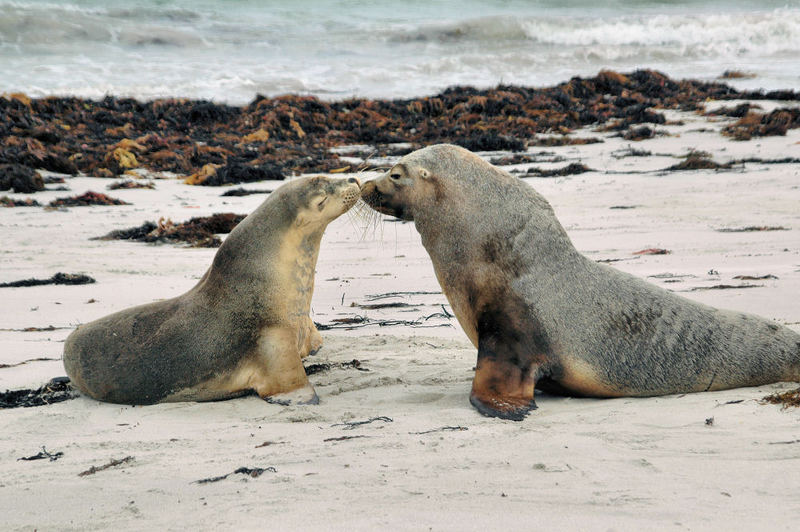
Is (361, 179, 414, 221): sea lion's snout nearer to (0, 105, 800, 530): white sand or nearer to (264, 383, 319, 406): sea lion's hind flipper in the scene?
(0, 105, 800, 530): white sand

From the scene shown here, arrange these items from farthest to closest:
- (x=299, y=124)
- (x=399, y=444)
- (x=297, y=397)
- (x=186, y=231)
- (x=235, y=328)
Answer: (x=299, y=124), (x=186, y=231), (x=235, y=328), (x=297, y=397), (x=399, y=444)

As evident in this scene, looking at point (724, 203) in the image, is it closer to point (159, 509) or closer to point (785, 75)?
point (159, 509)

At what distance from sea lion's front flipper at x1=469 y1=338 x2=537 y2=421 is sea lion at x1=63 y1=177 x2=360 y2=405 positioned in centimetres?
89

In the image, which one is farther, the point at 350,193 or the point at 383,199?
the point at 350,193

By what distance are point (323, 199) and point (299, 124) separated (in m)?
12.5

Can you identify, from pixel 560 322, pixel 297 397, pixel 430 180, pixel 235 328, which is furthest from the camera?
pixel 235 328

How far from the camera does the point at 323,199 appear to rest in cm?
458

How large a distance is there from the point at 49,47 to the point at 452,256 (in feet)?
96.6

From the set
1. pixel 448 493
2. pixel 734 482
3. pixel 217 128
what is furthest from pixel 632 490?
pixel 217 128

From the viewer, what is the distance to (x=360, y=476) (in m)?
2.64

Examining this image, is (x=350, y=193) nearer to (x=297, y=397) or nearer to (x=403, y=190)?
(x=403, y=190)

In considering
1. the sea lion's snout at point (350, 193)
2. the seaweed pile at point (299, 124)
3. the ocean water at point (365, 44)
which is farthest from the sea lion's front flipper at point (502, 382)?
the ocean water at point (365, 44)

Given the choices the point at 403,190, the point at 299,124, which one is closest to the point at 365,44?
the point at 299,124

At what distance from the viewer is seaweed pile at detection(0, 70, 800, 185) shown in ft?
42.0
